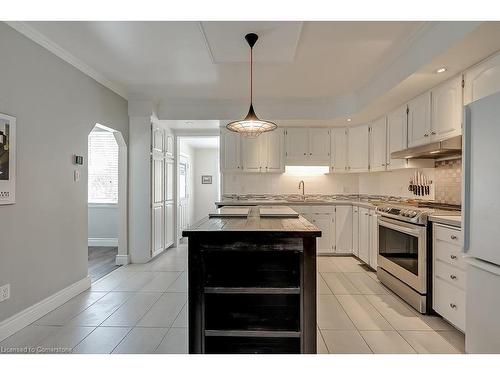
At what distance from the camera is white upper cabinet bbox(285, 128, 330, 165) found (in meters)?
5.22

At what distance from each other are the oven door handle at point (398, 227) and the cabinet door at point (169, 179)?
354 cm

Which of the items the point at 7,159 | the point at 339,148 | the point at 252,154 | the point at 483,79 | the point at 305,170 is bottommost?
the point at 7,159

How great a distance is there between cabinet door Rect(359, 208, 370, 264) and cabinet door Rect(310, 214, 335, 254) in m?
0.49

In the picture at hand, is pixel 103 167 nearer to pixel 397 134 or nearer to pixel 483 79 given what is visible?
pixel 397 134

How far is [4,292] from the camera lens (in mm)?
2336

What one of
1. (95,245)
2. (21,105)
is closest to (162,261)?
(95,245)

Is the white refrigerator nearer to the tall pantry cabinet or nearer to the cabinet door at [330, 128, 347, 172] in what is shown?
the cabinet door at [330, 128, 347, 172]

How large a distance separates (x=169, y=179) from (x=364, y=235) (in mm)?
3458

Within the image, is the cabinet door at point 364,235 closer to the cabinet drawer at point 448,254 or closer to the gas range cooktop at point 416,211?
the gas range cooktop at point 416,211

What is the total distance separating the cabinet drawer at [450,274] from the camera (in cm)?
229

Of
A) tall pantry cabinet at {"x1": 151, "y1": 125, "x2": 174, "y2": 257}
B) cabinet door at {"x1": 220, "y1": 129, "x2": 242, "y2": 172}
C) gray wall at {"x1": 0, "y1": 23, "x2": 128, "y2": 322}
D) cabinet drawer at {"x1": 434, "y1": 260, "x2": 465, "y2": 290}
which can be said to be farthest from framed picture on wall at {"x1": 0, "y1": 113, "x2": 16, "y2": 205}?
cabinet drawer at {"x1": 434, "y1": 260, "x2": 465, "y2": 290}

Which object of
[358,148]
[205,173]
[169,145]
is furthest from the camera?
[205,173]

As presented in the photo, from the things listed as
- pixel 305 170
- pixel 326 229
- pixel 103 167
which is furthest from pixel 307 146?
pixel 103 167

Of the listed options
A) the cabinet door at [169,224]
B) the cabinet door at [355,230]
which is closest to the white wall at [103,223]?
the cabinet door at [169,224]
